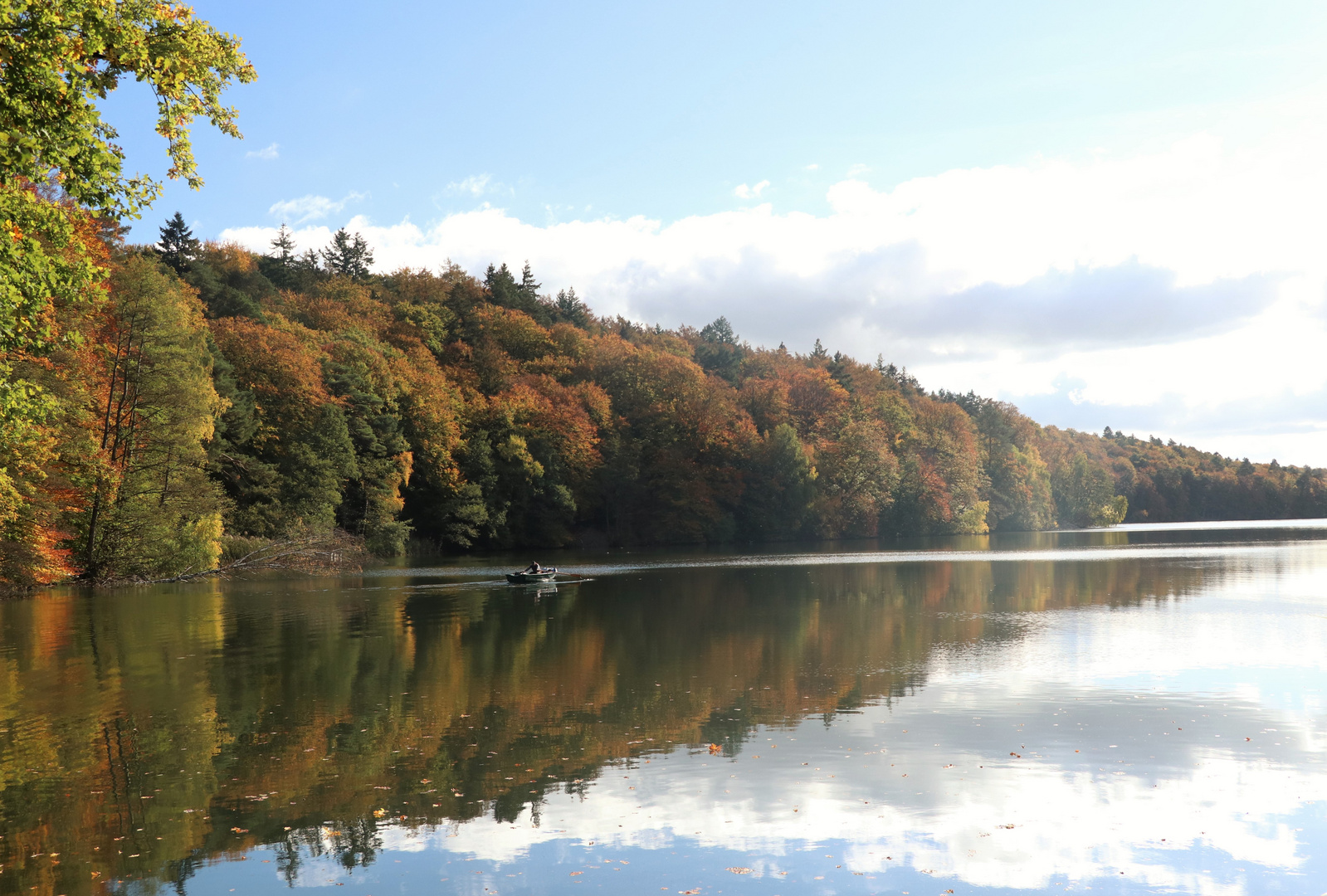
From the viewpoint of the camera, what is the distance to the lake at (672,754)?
9.05m

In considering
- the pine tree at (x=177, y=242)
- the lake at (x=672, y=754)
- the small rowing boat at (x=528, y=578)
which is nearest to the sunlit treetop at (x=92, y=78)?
the lake at (x=672, y=754)

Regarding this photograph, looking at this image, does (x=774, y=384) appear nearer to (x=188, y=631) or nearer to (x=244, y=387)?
(x=244, y=387)

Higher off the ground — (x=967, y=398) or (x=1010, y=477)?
(x=967, y=398)

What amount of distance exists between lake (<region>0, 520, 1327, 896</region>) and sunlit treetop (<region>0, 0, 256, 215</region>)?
8649mm

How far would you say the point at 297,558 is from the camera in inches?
2138

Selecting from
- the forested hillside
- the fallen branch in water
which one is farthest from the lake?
the fallen branch in water

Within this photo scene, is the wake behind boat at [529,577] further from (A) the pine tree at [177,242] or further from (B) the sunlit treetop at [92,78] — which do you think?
(A) the pine tree at [177,242]

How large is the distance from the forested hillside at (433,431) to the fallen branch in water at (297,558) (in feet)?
3.62

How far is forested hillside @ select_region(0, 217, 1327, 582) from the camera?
42.1 metres

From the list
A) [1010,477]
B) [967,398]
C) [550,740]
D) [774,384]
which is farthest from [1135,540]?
[550,740]

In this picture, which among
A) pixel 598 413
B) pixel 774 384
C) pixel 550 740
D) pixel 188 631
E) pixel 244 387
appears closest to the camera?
pixel 550 740

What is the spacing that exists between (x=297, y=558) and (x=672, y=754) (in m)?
46.2

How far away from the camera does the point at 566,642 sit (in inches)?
962

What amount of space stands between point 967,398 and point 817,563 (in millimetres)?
98705
